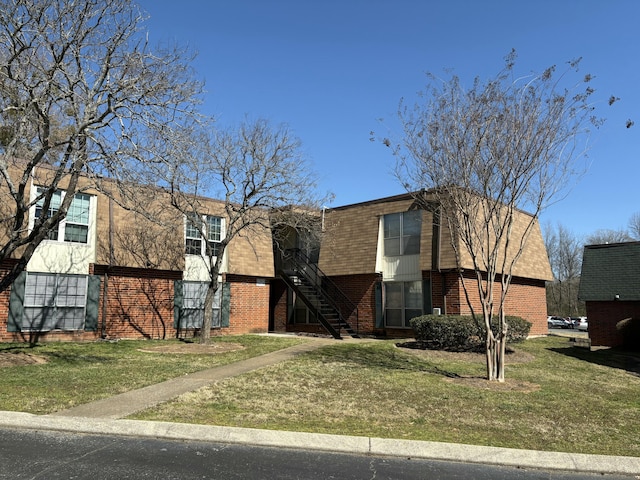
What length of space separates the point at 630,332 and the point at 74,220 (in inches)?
824

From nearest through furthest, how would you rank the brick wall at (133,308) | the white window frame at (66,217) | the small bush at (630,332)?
1. the white window frame at (66,217)
2. the brick wall at (133,308)
3. the small bush at (630,332)

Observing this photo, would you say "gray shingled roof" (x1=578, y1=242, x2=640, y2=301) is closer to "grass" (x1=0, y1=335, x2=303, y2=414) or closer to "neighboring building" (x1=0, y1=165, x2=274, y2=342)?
"grass" (x1=0, y1=335, x2=303, y2=414)

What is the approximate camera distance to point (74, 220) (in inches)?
648

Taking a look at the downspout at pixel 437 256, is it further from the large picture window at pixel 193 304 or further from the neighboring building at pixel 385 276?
the large picture window at pixel 193 304

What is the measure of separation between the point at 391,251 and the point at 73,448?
15904 mm

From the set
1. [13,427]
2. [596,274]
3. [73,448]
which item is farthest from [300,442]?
[596,274]

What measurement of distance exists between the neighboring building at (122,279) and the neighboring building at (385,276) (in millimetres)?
2673

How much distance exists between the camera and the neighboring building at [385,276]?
18.6 meters

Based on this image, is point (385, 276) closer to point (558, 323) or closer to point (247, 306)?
point (247, 306)

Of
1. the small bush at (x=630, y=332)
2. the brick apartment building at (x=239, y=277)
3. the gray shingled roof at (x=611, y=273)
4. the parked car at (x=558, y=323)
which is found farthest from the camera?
the parked car at (x=558, y=323)

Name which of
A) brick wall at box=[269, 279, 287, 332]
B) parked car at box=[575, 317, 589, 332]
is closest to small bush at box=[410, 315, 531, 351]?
brick wall at box=[269, 279, 287, 332]

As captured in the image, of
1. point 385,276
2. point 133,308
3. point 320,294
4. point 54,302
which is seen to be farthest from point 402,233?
point 54,302

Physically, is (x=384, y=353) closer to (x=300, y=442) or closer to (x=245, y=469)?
(x=300, y=442)

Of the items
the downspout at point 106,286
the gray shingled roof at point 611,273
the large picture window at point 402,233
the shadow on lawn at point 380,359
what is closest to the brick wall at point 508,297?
the large picture window at point 402,233
